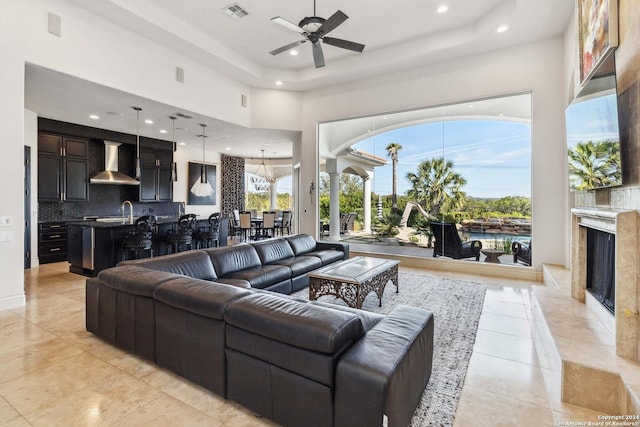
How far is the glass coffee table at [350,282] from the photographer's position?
3396 millimetres

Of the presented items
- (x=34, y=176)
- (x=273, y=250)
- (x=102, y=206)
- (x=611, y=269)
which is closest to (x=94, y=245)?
(x=34, y=176)

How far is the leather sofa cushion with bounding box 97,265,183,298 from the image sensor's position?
2.36 metres

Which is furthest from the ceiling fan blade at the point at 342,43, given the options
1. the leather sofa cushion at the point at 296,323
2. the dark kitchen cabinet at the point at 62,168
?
the dark kitchen cabinet at the point at 62,168

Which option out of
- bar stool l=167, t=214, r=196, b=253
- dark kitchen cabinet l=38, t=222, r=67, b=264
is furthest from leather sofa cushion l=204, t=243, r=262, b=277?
dark kitchen cabinet l=38, t=222, r=67, b=264

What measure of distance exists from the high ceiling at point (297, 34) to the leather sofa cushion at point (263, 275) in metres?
3.57

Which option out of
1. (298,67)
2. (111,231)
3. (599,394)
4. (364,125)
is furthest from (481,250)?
(111,231)

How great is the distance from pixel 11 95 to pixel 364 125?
568cm

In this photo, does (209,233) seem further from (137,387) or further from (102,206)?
(137,387)

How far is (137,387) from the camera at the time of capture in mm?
2143

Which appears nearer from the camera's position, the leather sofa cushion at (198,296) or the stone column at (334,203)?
the leather sofa cushion at (198,296)

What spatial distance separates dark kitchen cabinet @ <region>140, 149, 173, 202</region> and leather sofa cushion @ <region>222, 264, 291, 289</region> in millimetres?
6202

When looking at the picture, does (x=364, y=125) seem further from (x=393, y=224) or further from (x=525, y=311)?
(x=525, y=311)

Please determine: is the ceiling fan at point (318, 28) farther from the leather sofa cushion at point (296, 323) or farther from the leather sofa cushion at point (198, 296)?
the leather sofa cushion at point (296, 323)

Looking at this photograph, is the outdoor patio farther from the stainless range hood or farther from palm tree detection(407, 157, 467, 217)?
the stainless range hood
